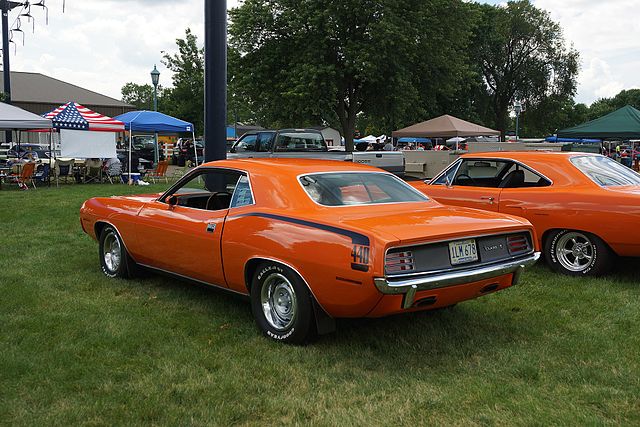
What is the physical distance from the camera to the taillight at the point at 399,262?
3850mm

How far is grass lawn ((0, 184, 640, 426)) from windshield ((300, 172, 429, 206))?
1014 mm

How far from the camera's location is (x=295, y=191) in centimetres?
467

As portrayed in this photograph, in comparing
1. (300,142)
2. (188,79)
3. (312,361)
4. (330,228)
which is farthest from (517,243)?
(188,79)

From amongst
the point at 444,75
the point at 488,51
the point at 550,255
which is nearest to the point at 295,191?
the point at 550,255

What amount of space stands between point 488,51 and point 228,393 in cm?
4760

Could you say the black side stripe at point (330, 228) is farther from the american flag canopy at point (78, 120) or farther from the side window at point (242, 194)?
the american flag canopy at point (78, 120)

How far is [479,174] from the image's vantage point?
25.2 ft

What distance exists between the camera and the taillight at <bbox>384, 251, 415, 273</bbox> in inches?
152

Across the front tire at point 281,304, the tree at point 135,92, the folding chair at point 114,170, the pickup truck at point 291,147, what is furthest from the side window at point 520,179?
the tree at point 135,92

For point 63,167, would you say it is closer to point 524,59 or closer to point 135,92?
point 524,59

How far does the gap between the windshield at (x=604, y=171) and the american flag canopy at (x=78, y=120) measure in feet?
45.9

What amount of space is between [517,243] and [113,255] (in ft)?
13.6

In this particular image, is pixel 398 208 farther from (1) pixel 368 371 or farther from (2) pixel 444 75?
(2) pixel 444 75

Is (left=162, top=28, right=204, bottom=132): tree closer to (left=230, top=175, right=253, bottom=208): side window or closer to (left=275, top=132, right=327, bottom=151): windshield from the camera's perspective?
(left=275, top=132, right=327, bottom=151): windshield
